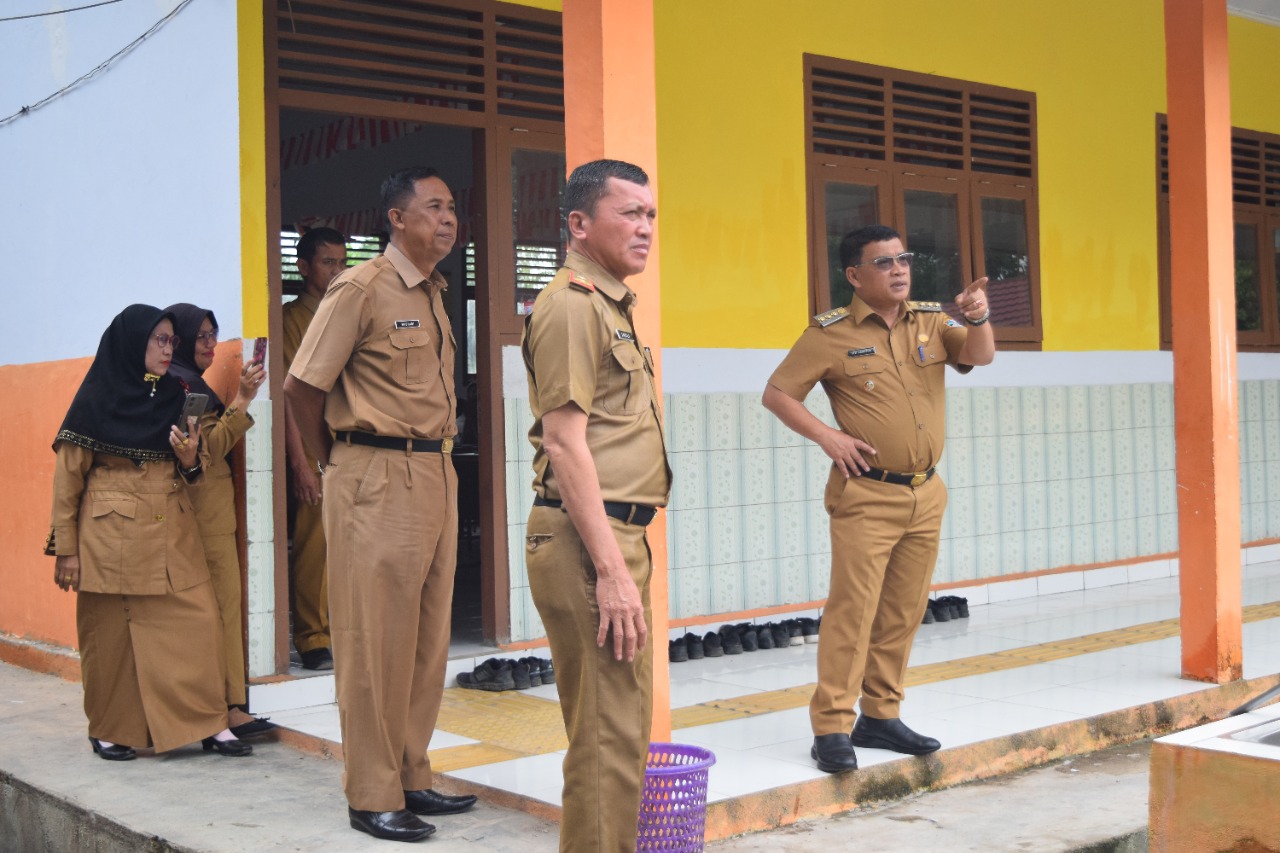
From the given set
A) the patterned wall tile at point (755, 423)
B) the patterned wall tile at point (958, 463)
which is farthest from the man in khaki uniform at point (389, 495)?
the patterned wall tile at point (958, 463)

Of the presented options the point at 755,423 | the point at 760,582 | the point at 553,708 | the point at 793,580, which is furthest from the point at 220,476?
the point at 793,580

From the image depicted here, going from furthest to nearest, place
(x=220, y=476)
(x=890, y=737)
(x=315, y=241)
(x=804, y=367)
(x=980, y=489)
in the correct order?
1. (x=980, y=489)
2. (x=315, y=241)
3. (x=220, y=476)
4. (x=804, y=367)
5. (x=890, y=737)

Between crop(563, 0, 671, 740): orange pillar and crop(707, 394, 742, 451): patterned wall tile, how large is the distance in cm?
292

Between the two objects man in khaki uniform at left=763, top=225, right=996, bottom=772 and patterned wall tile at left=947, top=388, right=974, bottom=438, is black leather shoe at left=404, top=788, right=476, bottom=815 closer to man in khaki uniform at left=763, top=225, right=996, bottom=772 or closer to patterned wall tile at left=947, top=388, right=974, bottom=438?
man in khaki uniform at left=763, top=225, right=996, bottom=772

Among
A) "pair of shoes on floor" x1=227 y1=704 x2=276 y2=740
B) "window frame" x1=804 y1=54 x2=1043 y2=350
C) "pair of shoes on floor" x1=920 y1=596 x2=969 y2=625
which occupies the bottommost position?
"pair of shoes on floor" x1=227 y1=704 x2=276 y2=740

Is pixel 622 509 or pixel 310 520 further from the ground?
pixel 622 509

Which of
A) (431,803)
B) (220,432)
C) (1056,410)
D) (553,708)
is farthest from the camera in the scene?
(1056,410)

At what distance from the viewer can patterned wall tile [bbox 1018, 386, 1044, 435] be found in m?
8.66

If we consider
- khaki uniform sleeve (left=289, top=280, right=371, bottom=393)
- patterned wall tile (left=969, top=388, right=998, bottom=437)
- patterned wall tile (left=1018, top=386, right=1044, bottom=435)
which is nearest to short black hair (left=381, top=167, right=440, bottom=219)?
khaki uniform sleeve (left=289, top=280, right=371, bottom=393)

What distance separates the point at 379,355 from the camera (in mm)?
4281

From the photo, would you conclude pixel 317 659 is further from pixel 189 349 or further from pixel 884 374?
pixel 884 374

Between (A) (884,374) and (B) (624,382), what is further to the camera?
(A) (884,374)

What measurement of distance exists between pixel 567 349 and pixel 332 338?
4.27 ft

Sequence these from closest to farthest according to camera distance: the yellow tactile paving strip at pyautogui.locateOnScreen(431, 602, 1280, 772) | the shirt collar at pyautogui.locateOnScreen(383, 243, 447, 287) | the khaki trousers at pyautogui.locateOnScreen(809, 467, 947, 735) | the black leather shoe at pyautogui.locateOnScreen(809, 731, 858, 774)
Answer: the shirt collar at pyautogui.locateOnScreen(383, 243, 447, 287), the black leather shoe at pyautogui.locateOnScreen(809, 731, 858, 774), the khaki trousers at pyautogui.locateOnScreen(809, 467, 947, 735), the yellow tactile paving strip at pyautogui.locateOnScreen(431, 602, 1280, 772)
